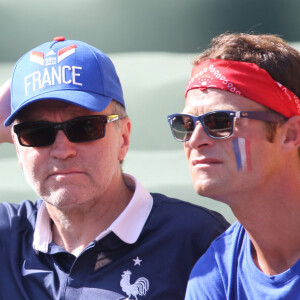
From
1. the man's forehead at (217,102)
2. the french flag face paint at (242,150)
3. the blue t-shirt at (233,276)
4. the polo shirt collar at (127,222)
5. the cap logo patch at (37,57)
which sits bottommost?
the blue t-shirt at (233,276)

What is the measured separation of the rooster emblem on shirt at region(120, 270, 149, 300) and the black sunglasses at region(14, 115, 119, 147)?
0.52 metres

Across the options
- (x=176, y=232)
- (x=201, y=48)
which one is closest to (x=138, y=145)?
(x=201, y=48)

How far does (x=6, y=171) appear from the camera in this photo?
3328 mm

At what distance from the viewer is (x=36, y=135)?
2486 mm

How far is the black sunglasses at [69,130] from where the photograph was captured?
2449 mm

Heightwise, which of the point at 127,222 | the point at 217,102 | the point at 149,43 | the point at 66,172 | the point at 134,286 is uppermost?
the point at 149,43

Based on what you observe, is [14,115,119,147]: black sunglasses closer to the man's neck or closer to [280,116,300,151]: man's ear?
the man's neck

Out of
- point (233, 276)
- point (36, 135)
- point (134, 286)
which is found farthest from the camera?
point (36, 135)

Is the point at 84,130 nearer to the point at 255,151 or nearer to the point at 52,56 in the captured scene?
the point at 52,56

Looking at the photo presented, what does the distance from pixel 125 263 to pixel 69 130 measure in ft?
1.71

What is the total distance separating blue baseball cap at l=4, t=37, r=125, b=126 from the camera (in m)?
2.49

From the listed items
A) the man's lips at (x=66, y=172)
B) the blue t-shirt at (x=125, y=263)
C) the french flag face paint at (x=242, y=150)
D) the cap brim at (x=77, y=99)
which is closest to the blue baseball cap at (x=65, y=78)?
the cap brim at (x=77, y=99)

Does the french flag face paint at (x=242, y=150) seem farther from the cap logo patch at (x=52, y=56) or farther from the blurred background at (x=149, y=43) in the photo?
the blurred background at (x=149, y=43)

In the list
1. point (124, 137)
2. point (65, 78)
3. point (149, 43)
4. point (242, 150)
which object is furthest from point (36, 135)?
point (149, 43)
